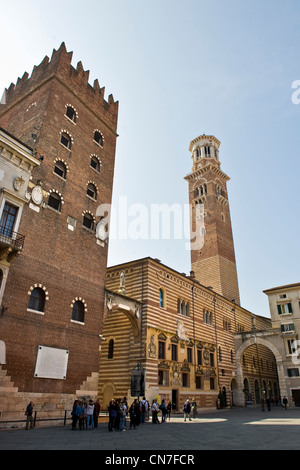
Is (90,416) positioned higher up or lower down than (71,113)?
lower down

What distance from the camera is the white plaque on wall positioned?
666 inches

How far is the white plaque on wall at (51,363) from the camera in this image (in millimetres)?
16906

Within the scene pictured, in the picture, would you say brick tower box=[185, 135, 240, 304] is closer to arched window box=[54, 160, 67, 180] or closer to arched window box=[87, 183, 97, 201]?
arched window box=[87, 183, 97, 201]

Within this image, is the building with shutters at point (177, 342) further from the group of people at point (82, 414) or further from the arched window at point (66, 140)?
the arched window at point (66, 140)

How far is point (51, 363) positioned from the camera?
57.2 ft

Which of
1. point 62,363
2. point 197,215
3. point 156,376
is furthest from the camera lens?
point 197,215

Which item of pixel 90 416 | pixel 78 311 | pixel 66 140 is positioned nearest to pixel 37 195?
pixel 66 140

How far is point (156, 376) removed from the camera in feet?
82.8

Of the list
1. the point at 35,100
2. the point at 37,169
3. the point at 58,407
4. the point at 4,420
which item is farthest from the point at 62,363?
the point at 35,100

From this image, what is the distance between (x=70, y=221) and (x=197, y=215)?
Result: 40744 millimetres

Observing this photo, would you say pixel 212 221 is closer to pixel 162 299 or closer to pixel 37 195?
pixel 162 299

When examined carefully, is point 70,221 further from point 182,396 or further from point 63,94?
point 182,396

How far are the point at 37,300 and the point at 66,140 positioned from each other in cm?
1151

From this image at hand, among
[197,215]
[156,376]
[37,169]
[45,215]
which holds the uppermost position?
[197,215]
